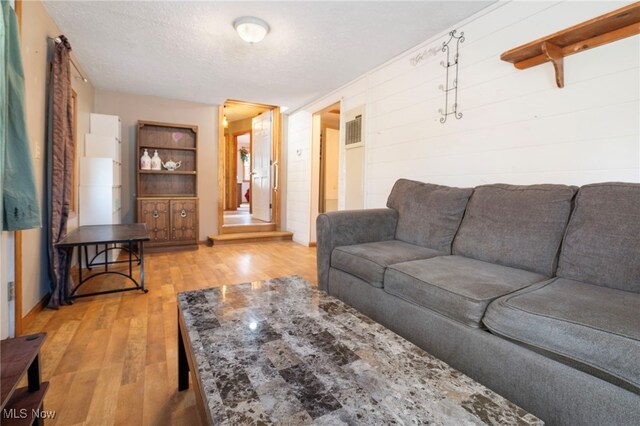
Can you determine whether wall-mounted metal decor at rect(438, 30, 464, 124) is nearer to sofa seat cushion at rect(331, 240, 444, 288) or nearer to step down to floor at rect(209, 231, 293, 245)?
sofa seat cushion at rect(331, 240, 444, 288)

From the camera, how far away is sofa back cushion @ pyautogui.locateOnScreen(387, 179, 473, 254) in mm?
Result: 2129

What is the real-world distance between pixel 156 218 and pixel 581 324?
469 cm

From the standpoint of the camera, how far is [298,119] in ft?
17.5

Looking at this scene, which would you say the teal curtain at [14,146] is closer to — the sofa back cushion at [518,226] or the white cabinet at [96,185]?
the white cabinet at [96,185]

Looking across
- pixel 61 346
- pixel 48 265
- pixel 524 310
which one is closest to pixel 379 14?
pixel 524 310

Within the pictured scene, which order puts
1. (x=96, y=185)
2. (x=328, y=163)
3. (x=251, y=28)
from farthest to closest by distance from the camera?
(x=328, y=163), (x=96, y=185), (x=251, y=28)

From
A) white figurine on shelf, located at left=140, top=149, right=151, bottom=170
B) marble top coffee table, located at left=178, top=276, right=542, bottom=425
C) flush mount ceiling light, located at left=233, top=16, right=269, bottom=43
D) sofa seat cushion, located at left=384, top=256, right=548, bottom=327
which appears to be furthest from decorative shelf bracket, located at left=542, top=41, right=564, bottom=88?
white figurine on shelf, located at left=140, top=149, right=151, bottom=170

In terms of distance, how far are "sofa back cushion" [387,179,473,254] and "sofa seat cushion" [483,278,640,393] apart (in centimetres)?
82

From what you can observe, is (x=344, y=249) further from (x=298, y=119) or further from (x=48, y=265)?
(x=298, y=119)

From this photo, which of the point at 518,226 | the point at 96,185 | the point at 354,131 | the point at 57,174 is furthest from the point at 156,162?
the point at 518,226

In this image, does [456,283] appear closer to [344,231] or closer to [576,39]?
[344,231]

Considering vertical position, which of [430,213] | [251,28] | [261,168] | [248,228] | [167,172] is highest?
[251,28]

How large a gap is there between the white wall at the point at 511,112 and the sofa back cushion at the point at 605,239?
373 mm

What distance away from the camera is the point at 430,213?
7.37 ft
